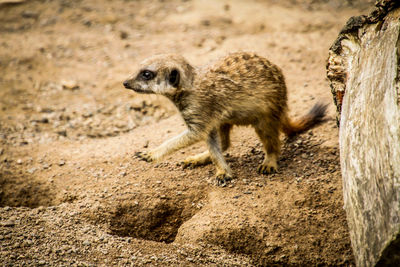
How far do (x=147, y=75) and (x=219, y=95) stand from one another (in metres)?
0.59

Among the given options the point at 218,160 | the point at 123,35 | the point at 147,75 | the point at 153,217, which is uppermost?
the point at 147,75

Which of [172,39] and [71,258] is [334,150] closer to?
[71,258]

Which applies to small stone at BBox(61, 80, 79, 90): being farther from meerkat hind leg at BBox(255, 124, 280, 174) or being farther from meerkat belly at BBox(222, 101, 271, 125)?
meerkat hind leg at BBox(255, 124, 280, 174)

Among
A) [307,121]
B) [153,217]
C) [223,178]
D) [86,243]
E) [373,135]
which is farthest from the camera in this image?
[307,121]

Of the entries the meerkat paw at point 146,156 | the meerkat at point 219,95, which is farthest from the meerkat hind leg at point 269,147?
the meerkat paw at point 146,156

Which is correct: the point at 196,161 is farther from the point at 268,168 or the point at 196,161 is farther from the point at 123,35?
the point at 123,35

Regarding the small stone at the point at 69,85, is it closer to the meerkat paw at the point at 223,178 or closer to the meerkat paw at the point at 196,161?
the meerkat paw at the point at 196,161

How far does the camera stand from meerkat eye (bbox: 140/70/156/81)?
3084mm

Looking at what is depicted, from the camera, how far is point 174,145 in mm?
3184

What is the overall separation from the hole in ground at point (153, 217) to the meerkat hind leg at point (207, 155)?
48 centimetres

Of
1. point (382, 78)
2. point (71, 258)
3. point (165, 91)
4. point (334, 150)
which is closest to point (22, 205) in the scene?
point (71, 258)

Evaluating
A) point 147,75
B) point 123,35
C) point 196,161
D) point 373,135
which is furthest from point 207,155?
point 123,35

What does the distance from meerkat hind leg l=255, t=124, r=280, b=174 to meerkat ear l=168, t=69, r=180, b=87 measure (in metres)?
0.77

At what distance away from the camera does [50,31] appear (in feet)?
21.1
